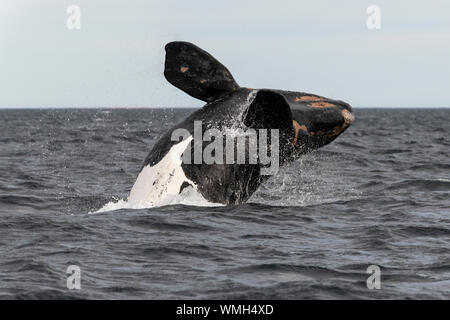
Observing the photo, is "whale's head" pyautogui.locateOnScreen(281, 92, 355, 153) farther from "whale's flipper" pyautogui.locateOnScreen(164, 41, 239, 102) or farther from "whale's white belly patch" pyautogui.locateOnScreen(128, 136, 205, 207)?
"whale's white belly patch" pyautogui.locateOnScreen(128, 136, 205, 207)

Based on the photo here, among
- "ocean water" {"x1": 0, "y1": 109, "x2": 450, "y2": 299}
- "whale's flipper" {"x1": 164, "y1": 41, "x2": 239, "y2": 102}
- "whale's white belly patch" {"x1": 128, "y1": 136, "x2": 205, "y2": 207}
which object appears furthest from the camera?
"whale's white belly patch" {"x1": 128, "y1": 136, "x2": 205, "y2": 207}

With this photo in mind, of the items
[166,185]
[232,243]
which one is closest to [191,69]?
[166,185]

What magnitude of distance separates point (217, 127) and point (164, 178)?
3.18 ft

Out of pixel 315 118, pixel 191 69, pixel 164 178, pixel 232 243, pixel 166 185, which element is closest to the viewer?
pixel 232 243

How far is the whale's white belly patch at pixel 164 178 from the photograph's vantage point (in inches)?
410

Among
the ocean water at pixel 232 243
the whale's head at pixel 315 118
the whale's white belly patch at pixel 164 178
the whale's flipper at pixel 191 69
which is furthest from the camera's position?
the whale's white belly patch at pixel 164 178

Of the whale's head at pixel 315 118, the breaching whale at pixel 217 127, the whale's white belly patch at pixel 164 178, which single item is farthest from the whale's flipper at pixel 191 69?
the whale's head at pixel 315 118

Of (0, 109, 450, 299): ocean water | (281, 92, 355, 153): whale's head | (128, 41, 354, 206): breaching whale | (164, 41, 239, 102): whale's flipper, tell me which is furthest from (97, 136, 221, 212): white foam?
(281, 92, 355, 153): whale's head

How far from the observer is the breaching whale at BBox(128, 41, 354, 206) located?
1006 cm

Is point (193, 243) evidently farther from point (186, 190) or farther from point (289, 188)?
point (289, 188)

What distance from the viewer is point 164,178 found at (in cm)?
1049

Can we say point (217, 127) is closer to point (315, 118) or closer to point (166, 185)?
point (166, 185)

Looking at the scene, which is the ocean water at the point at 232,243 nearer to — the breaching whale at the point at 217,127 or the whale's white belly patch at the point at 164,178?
the whale's white belly patch at the point at 164,178
